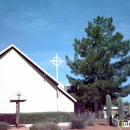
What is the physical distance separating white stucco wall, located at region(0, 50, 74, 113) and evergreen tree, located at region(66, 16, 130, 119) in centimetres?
699

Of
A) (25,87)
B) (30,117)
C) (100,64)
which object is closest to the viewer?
(30,117)

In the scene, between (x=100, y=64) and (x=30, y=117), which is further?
(x=100, y=64)

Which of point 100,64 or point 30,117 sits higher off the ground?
point 100,64

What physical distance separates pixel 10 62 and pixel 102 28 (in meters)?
15.4

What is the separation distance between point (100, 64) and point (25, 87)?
11.2m

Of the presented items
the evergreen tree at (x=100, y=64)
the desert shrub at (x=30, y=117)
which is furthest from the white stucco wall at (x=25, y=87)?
the evergreen tree at (x=100, y=64)

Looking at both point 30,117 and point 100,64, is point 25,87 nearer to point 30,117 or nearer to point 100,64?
point 30,117

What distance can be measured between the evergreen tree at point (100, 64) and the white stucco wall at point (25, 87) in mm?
6990

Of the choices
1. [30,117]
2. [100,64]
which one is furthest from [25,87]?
[100,64]

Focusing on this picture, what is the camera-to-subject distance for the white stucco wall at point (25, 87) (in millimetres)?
26359

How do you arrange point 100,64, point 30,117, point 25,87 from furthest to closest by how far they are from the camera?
point 100,64 → point 25,87 → point 30,117

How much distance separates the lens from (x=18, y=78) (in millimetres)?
26875

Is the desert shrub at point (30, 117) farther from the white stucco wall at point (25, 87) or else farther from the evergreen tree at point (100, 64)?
the evergreen tree at point (100, 64)

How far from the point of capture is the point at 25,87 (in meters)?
26.8
